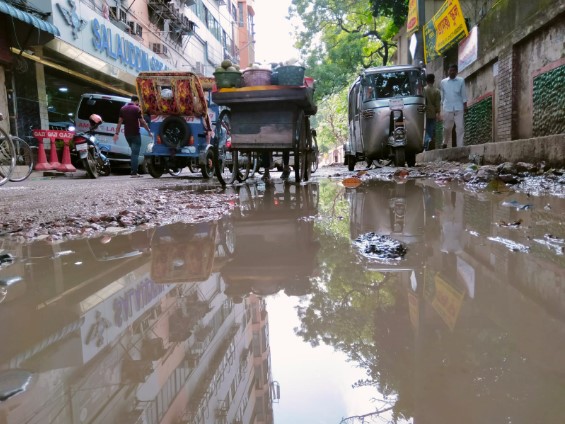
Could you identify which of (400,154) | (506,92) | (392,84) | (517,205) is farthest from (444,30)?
(517,205)

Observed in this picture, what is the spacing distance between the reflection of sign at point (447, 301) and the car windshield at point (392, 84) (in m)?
7.37

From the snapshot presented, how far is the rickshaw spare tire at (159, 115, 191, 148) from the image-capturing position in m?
7.96

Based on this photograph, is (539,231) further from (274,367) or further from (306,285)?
(274,367)

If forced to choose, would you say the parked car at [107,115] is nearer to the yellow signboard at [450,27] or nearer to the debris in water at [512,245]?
the yellow signboard at [450,27]

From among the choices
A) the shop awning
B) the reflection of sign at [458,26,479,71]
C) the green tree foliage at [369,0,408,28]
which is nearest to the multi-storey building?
the shop awning

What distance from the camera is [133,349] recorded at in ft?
3.51

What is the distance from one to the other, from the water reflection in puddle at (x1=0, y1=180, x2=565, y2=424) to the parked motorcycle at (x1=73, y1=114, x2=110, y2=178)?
743cm

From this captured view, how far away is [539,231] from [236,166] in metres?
4.74

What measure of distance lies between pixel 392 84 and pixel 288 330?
7.99 meters

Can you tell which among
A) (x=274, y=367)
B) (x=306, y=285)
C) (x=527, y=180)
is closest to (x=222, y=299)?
(x=306, y=285)

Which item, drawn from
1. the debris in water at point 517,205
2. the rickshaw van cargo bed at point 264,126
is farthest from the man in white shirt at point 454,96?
the debris in water at point 517,205

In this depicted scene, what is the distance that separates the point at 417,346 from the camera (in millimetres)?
1014

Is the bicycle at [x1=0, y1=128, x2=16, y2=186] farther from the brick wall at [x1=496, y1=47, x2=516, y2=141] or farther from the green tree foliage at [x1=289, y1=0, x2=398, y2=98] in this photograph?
the green tree foliage at [x1=289, y1=0, x2=398, y2=98]

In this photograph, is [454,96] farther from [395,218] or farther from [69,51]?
[69,51]
